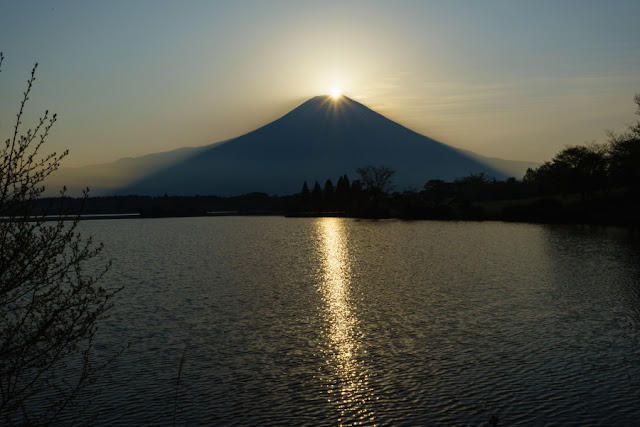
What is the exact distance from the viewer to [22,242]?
8008 millimetres

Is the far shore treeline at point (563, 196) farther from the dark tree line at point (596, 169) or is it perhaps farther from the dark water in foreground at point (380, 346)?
the dark water in foreground at point (380, 346)

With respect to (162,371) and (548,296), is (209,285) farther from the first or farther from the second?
(548,296)

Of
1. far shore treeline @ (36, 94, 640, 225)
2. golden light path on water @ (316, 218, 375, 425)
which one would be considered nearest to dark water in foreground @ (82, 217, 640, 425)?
golden light path on water @ (316, 218, 375, 425)

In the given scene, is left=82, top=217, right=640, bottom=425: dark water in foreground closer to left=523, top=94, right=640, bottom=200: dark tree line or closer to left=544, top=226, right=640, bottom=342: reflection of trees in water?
left=544, top=226, right=640, bottom=342: reflection of trees in water

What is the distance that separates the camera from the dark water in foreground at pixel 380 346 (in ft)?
40.1

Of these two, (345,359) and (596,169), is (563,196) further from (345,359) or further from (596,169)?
(345,359)

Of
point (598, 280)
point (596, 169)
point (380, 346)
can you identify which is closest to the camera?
point (380, 346)

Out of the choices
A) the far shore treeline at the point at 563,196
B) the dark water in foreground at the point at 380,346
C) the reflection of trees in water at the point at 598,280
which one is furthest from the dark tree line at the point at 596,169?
the dark water in foreground at the point at 380,346

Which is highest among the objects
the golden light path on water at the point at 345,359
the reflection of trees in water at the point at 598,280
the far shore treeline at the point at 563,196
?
the far shore treeline at the point at 563,196

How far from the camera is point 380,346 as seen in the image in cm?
1738

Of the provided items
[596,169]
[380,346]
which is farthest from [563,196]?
[380,346]

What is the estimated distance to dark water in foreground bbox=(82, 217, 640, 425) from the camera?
40.1 feet

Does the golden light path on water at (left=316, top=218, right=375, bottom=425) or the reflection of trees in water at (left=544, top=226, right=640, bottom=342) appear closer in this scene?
the golden light path on water at (left=316, top=218, right=375, bottom=425)

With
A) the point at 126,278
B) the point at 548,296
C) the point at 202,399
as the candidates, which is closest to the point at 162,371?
the point at 202,399
